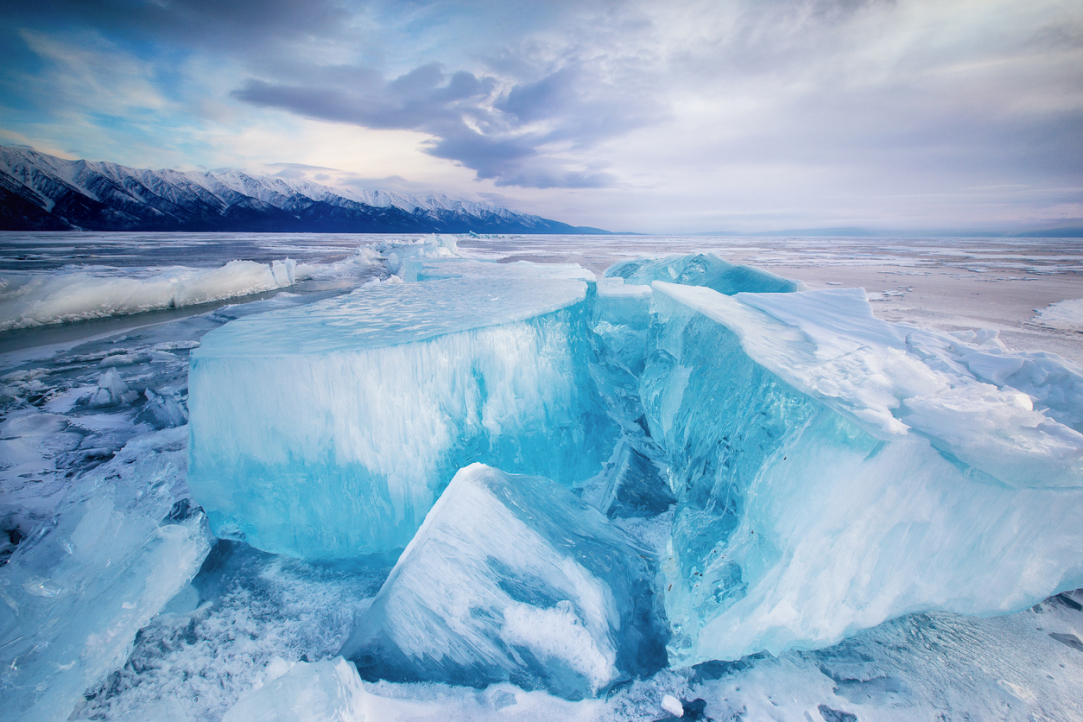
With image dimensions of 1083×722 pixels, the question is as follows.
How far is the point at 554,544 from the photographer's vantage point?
1241 millimetres

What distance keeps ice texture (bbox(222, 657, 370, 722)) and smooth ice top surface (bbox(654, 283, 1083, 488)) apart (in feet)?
4.63

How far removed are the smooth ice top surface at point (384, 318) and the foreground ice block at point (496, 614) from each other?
75 cm

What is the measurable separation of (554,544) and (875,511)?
Result: 89 centimetres

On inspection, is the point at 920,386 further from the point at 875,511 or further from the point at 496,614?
the point at 496,614

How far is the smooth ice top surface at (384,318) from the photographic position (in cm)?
156

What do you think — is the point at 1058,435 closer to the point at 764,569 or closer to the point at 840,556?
the point at 840,556

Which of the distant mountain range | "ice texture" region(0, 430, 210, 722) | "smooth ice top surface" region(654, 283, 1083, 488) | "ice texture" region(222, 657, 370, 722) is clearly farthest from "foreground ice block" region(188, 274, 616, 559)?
the distant mountain range

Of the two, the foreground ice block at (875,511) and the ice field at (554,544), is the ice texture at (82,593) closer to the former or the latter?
the ice field at (554,544)

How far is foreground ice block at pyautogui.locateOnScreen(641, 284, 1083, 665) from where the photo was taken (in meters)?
1.03

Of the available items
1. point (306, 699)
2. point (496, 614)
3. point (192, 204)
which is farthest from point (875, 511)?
point (192, 204)

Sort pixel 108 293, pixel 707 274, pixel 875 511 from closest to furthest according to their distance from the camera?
pixel 875 511 < pixel 707 274 < pixel 108 293

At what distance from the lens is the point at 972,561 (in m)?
1.16

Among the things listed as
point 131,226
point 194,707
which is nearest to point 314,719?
point 194,707

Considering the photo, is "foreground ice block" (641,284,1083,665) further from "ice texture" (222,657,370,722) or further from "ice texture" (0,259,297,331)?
"ice texture" (0,259,297,331)
